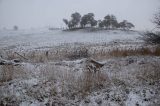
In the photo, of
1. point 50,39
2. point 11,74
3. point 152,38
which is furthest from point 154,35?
point 50,39

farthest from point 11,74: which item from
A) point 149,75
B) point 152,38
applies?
point 152,38

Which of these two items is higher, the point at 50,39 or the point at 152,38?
the point at 152,38

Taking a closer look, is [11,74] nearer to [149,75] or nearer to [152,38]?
[149,75]

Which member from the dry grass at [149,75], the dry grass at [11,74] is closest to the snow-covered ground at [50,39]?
the dry grass at [11,74]

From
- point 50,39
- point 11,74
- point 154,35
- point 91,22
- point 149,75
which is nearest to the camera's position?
point 11,74

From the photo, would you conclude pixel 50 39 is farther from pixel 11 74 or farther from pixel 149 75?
pixel 149 75

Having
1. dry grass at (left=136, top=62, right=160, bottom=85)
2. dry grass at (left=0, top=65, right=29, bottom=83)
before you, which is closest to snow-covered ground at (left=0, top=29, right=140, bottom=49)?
dry grass at (left=0, top=65, right=29, bottom=83)

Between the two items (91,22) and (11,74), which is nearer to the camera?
(11,74)

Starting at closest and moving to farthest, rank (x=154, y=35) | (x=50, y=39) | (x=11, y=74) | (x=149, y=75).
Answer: (x=11, y=74) → (x=149, y=75) → (x=154, y=35) → (x=50, y=39)

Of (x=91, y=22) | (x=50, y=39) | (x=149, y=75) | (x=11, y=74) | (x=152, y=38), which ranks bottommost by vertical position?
(x=149, y=75)

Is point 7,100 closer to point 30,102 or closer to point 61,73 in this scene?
point 30,102

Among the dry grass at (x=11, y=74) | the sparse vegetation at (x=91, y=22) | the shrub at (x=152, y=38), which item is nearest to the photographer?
the dry grass at (x=11, y=74)

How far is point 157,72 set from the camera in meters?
7.68

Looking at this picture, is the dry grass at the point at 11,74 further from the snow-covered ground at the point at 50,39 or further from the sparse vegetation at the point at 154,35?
the snow-covered ground at the point at 50,39
